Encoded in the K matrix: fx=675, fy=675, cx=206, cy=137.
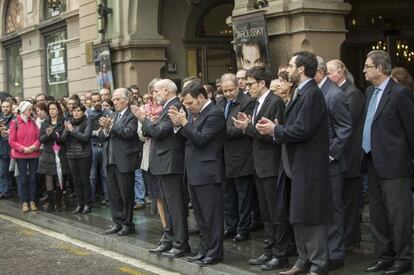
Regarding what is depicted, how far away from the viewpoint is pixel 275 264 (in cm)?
692

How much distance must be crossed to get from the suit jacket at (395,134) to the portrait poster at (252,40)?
4.47 meters

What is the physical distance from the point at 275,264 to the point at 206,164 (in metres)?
1.27

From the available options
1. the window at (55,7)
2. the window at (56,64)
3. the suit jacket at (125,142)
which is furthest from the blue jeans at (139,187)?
the window at (55,7)

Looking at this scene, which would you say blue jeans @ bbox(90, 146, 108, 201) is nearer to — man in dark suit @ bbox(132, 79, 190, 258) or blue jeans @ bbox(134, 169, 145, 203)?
blue jeans @ bbox(134, 169, 145, 203)

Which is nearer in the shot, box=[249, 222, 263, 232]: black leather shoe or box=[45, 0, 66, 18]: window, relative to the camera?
box=[249, 222, 263, 232]: black leather shoe

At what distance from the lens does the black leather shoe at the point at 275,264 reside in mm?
6895

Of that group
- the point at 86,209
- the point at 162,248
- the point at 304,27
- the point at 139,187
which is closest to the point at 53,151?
the point at 86,209

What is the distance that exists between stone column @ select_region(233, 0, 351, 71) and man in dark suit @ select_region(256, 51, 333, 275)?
14.4 ft

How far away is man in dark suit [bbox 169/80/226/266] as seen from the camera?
23.5ft

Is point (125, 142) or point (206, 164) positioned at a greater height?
point (125, 142)

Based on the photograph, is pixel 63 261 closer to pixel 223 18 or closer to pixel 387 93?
pixel 387 93

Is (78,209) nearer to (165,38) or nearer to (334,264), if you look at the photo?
(334,264)

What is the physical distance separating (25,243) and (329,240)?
4.70 meters

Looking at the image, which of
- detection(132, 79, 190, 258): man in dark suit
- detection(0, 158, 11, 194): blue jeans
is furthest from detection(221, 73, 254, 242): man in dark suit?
detection(0, 158, 11, 194): blue jeans
